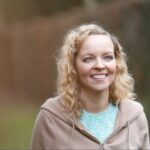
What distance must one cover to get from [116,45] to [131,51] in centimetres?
829

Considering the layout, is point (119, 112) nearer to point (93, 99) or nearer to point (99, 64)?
point (93, 99)

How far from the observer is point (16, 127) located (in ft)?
46.6

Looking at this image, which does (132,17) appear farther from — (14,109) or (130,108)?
(130,108)

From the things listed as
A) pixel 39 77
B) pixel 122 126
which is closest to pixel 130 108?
pixel 122 126

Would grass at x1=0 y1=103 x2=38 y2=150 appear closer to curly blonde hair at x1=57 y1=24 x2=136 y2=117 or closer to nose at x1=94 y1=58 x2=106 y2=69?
curly blonde hair at x1=57 y1=24 x2=136 y2=117

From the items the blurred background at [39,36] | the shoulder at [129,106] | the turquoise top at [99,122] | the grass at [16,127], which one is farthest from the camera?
the blurred background at [39,36]

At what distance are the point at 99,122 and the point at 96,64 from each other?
43cm

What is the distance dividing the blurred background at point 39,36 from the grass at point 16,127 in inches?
0.7

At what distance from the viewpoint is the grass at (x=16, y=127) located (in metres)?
12.6

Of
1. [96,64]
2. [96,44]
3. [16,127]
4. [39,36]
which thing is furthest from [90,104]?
[39,36]

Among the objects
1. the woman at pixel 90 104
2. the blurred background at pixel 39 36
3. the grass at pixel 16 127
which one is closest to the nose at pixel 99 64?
the woman at pixel 90 104

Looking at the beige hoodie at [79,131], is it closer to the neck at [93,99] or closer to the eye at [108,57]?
the neck at [93,99]

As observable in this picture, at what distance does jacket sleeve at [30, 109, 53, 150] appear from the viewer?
605cm

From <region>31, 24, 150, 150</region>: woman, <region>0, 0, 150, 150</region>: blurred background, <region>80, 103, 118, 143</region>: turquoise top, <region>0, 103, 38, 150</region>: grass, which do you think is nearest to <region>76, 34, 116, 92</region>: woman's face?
<region>31, 24, 150, 150</region>: woman
